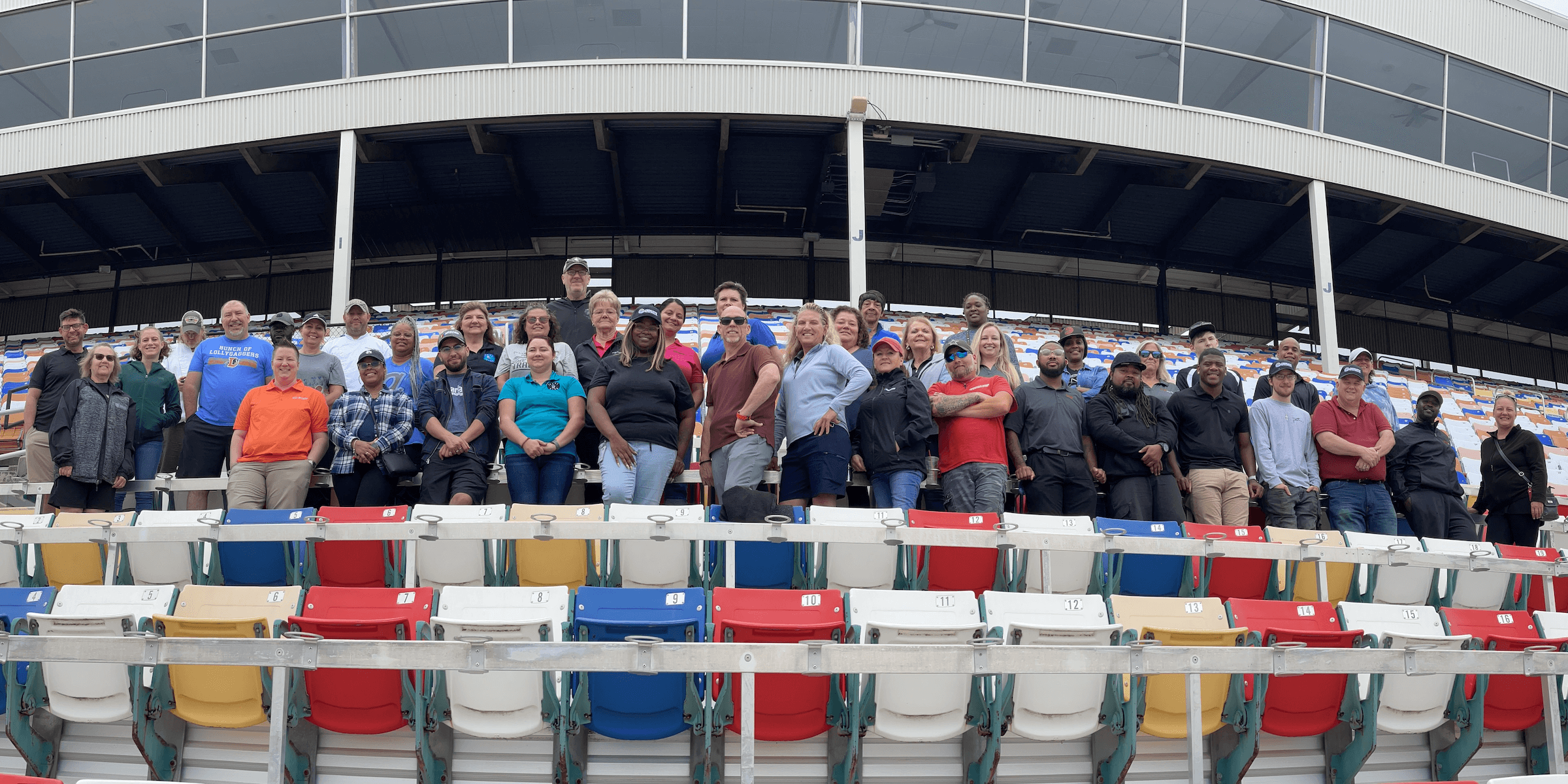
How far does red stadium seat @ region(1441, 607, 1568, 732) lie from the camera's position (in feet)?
16.7

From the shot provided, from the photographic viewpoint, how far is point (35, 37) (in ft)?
49.6

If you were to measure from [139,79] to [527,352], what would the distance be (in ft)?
38.4

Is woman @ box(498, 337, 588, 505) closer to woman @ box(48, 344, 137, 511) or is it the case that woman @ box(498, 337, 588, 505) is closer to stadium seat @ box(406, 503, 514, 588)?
stadium seat @ box(406, 503, 514, 588)

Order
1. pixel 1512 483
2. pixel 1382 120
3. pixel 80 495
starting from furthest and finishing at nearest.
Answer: pixel 1382 120
pixel 1512 483
pixel 80 495

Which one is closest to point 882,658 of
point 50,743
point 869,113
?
point 50,743

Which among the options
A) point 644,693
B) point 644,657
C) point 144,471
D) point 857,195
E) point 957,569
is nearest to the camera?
point 644,657

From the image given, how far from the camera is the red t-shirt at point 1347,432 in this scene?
7.79 meters

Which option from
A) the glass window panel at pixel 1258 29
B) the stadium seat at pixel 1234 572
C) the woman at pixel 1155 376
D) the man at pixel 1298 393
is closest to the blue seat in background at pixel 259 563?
the stadium seat at pixel 1234 572

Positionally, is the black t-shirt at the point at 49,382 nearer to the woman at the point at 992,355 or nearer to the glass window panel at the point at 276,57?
the woman at the point at 992,355

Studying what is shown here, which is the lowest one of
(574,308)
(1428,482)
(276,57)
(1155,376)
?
(1428,482)

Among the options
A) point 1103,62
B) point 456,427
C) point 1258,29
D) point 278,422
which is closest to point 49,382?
point 278,422

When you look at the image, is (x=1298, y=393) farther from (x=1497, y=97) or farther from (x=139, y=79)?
(x=139, y=79)

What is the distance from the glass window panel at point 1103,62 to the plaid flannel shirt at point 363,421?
1035cm

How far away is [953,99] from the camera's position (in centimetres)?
1363
